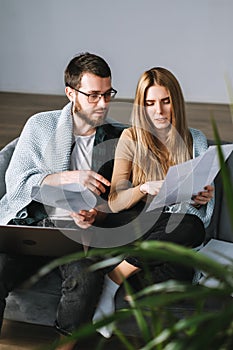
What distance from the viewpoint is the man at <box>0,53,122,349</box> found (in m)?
2.71

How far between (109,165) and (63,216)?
0.83 feet

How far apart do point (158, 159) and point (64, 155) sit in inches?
12.8

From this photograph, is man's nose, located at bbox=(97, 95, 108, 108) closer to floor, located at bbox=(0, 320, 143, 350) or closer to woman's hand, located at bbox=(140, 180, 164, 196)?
woman's hand, located at bbox=(140, 180, 164, 196)

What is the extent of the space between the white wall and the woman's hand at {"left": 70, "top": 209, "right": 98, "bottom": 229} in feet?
15.2

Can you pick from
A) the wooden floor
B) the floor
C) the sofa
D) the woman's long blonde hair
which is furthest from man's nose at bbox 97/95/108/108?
the wooden floor

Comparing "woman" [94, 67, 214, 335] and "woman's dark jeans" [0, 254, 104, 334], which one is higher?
"woman" [94, 67, 214, 335]

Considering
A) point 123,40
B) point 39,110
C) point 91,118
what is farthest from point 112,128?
point 123,40

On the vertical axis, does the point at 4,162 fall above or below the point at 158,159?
below

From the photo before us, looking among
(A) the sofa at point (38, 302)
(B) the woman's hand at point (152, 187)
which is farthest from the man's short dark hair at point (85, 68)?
(A) the sofa at point (38, 302)

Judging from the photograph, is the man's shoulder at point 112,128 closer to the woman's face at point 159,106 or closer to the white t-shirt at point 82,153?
the white t-shirt at point 82,153

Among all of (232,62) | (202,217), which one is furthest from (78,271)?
(232,62)

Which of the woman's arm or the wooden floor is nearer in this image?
the woman's arm

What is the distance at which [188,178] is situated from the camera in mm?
2551

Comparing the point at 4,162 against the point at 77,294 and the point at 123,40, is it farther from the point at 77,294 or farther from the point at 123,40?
the point at 123,40
